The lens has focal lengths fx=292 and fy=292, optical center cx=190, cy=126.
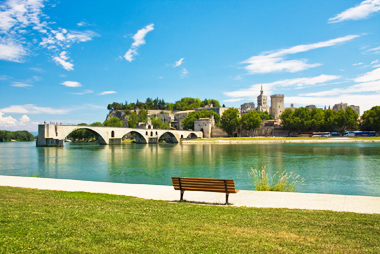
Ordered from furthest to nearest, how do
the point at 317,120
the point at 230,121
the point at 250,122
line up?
the point at 230,121 → the point at 250,122 → the point at 317,120

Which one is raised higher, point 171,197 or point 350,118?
point 350,118

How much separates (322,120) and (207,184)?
7468cm

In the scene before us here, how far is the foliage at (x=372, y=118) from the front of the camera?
7096cm

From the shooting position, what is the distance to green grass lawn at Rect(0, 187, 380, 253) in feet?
13.3

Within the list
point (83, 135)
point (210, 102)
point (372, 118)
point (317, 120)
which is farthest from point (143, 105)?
point (372, 118)

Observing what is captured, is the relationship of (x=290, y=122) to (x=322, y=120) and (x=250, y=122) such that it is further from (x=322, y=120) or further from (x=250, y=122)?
(x=250, y=122)

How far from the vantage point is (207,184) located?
7.35 meters

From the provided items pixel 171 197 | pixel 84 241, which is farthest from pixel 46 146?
pixel 84 241

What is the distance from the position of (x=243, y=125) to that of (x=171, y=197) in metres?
76.6

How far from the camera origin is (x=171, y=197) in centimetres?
821

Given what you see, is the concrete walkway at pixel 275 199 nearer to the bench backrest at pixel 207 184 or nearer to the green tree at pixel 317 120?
the bench backrest at pixel 207 184

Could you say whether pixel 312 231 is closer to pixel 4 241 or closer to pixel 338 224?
pixel 338 224

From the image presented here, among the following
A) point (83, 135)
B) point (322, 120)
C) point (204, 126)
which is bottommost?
point (83, 135)

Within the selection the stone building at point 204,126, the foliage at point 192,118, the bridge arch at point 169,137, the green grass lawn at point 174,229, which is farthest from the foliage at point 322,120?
the green grass lawn at point 174,229
